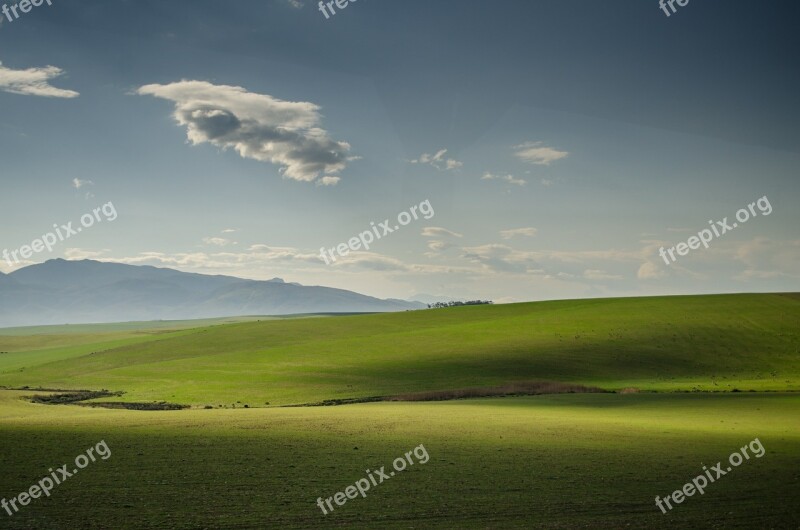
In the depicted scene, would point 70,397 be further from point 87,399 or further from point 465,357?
point 465,357

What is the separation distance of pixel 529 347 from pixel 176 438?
48712 millimetres

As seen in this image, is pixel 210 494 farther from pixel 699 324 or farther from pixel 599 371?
pixel 699 324

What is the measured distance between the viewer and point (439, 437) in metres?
27.1

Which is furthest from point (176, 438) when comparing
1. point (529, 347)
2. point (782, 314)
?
point (782, 314)

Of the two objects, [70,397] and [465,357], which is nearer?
[70,397]
